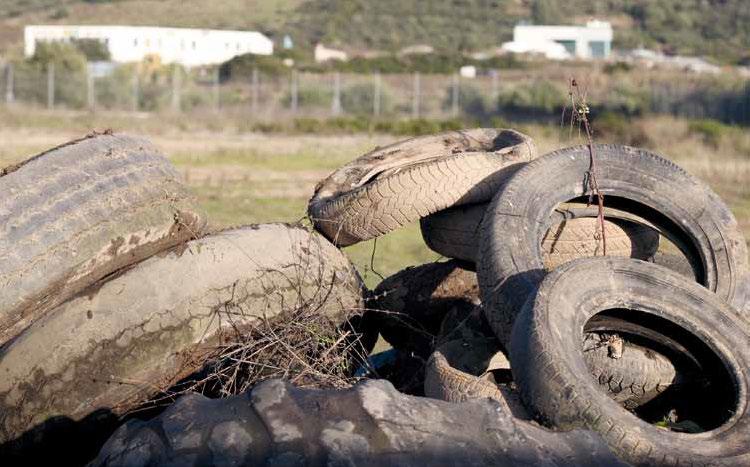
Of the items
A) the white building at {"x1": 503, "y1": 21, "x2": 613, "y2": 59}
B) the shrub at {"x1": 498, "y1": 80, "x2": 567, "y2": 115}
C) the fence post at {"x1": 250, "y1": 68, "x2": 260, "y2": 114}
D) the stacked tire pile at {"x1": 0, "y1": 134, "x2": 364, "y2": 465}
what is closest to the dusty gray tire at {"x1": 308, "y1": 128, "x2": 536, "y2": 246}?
the stacked tire pile at {"x1": 0, "y1": 134, "x2": 364, "y2": 465}

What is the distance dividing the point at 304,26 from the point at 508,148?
249 feet

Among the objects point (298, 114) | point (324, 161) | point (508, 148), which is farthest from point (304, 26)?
point (508, 148)

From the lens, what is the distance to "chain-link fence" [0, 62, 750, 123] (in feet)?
148

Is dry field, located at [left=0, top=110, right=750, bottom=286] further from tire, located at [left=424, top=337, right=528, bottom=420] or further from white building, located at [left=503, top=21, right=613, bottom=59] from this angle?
white building, located at [left=503, top=21, right=613, bottom=59]

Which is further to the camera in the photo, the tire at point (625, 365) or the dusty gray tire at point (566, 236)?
the dusty gray tire at point (566, 236)

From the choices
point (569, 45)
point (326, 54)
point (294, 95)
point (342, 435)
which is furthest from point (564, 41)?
point (342, 435)

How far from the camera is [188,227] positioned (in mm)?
5570

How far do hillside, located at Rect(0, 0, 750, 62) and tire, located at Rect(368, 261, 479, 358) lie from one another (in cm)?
6742

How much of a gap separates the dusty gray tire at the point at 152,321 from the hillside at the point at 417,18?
68343mm

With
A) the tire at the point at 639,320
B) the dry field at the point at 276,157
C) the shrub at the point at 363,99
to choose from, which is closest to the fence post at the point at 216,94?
the dry field at the point at 276,157

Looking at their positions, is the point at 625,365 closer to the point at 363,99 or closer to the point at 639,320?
the point at 639,320

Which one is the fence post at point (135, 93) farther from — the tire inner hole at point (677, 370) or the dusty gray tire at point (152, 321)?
the tire inner hole at point (677, 370)

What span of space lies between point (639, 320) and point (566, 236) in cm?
118

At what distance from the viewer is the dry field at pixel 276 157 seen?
12.9 m
